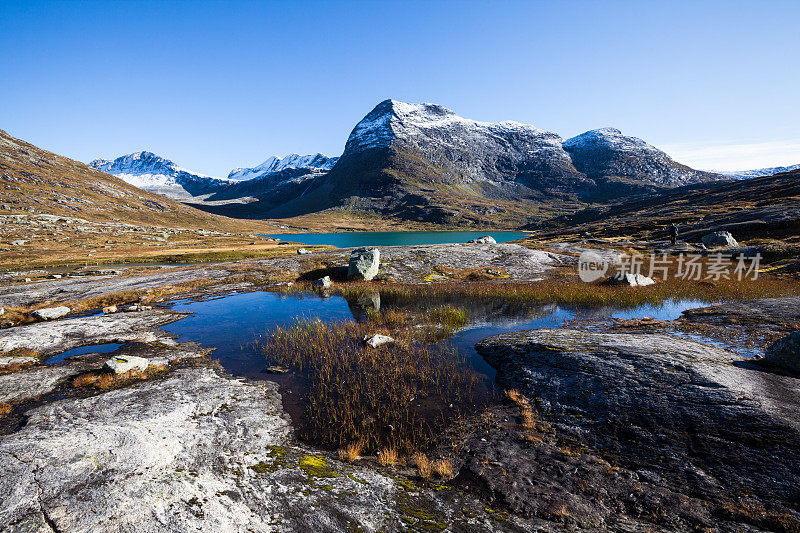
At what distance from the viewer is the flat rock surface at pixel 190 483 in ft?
23.6

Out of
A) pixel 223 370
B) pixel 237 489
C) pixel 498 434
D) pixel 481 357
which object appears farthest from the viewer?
pixel 481 357

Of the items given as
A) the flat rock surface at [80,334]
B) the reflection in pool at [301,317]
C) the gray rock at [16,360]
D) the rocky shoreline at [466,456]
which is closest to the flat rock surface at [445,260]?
the reflection in pool at [301,317]

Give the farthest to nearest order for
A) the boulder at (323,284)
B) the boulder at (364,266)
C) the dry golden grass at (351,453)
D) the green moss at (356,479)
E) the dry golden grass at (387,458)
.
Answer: the boulder at (364,266) < the boulder at (323,284) < the dry golden grass at (351,453) < the dry golden grass at (387,458) < the green moss at (356,479)

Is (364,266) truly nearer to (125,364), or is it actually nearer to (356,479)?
(125,364)

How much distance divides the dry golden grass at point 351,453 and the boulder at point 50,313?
110ft

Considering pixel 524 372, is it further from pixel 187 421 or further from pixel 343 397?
pixel 187 421

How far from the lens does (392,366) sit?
17500mm

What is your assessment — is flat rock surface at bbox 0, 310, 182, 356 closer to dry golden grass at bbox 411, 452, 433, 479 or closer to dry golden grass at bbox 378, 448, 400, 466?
dry golden grass at bbox 378, 448, 400, 466

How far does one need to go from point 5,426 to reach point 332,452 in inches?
498

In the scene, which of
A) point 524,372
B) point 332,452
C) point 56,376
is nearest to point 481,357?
point 524,372

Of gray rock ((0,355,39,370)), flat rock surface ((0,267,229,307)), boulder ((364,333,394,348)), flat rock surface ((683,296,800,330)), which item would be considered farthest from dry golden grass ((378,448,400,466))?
flat rock surface ((0,267,229,307))

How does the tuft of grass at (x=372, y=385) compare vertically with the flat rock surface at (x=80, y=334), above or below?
above

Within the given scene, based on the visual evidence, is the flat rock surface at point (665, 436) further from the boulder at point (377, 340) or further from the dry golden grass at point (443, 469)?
the boulder at point (377, 340)

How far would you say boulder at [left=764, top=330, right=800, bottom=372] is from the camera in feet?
43.2
